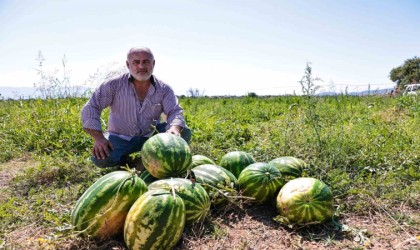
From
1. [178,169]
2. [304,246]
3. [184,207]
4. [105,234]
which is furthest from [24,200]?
[304,246]

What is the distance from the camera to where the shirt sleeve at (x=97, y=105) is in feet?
12.0

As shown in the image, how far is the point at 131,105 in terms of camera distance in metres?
4.00

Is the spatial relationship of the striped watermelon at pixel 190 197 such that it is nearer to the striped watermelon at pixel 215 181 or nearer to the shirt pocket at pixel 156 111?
the striped watermelon at pixel 215 181

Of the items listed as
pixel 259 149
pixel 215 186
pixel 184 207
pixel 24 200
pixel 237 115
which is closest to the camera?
pixel 184 207

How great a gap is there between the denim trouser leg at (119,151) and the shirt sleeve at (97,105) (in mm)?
388

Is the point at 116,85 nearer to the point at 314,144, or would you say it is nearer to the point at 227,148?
the point at 227,148

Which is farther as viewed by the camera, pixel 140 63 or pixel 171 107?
pixel 171 107

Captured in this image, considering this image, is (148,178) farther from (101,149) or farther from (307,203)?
(307,203)

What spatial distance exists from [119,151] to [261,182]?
6.29 ft

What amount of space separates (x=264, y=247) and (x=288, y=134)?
211 centimetres

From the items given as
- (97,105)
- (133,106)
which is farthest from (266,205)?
(97,105)

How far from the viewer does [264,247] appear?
2.28m

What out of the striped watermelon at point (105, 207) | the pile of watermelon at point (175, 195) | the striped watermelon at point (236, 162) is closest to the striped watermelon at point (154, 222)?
the pile of watermelon at point (175, 195)

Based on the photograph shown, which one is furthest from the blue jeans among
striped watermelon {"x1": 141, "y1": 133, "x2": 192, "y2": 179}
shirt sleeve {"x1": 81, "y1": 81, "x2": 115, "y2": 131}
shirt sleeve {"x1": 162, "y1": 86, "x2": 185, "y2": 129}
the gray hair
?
striped watermelon {"x1": 141, "y1": 133, "x2": 192, "y2": 179}
